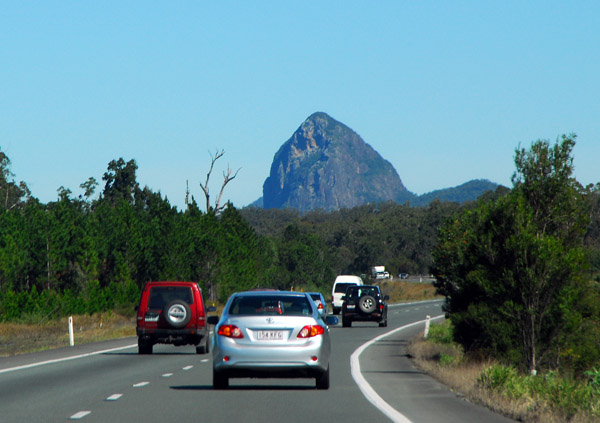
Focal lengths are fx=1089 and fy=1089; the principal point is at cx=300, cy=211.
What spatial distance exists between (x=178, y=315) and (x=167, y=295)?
974mm

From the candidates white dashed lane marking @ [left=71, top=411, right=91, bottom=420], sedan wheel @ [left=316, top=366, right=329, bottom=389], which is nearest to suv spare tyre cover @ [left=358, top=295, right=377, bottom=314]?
sedan wheel @ [left=316, top=366, right=329, bottom=389]

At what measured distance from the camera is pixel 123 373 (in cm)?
2133

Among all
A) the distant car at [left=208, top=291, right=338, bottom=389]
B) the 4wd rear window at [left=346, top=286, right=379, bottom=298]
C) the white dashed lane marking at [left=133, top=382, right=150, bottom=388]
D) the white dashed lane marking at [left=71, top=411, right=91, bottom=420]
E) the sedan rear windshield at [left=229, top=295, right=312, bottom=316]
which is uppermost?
the 4wd rear window at [left=346, top=286, right=379, bottom=298]

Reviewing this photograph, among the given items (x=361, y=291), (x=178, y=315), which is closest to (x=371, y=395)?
(x=178, y=315)

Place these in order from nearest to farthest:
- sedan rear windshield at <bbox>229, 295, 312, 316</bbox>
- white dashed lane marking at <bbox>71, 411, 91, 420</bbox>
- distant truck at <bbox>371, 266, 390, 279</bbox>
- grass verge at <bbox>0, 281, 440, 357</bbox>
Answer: white dashed lane marking at <bbox>71, 411, 91, 420</bbox> < sedan rear windshield at <bbox>229, 295, 312, 316</bbox> < grass verge at <bbox>0, 281, 440, 357</bbox> < distant truck at <bbox>371, 266, 390, 279</bbox>

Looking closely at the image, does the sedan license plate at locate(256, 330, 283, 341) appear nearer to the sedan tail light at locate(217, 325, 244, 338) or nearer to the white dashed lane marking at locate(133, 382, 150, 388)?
the sedan tail light at locate(217, 325, 244, 338)

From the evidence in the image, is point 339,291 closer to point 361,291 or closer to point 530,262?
point 361,291

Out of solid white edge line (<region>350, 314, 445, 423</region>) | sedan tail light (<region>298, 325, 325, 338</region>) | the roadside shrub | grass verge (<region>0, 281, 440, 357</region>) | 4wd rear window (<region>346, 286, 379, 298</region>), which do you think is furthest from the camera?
4wd rear window (<region>346, 286, 379, 298</region>)

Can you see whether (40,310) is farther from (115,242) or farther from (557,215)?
(557,215)

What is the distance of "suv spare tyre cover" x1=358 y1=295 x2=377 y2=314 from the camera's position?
47.1 m

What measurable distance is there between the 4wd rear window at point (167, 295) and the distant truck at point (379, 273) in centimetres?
12925

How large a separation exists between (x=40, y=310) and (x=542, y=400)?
35639 mm

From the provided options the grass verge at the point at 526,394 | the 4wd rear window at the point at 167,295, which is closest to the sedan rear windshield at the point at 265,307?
the grass verge at the point at 526,394

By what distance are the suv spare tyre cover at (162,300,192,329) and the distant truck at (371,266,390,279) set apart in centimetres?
12991
